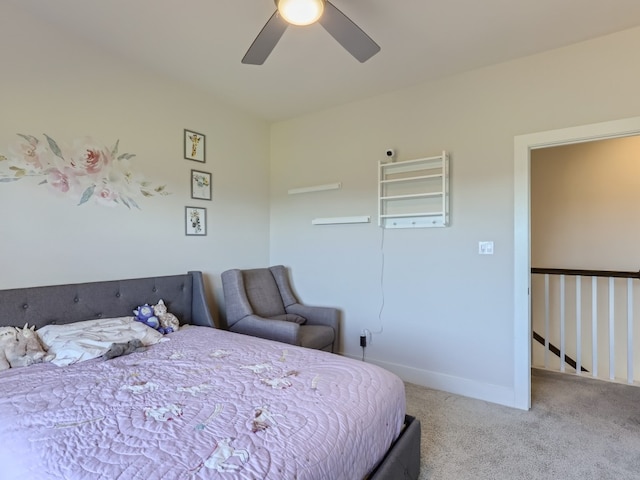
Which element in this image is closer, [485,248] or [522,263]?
[522,263]

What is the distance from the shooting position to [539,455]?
2021 millimetres

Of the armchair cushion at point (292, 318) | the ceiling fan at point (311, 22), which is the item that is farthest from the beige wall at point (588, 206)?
the ceiling fan at point (311, 22)

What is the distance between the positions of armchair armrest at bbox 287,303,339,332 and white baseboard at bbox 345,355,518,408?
24.2 inches

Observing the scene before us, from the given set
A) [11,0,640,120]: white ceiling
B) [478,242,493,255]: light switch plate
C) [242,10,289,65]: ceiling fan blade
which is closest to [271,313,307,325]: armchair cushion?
[478,242,493,255]: light switch plate

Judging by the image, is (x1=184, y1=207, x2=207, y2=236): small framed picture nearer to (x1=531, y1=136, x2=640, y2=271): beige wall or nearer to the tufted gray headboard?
the tufted gray headboard

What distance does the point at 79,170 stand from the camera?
2.40 m

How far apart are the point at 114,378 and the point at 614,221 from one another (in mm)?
4712

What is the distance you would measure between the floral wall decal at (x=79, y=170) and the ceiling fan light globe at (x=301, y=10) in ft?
5.68

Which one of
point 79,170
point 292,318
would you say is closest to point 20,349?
point 79,170

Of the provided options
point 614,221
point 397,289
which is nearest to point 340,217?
point 397,289

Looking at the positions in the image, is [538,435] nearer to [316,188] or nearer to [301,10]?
[316,188]

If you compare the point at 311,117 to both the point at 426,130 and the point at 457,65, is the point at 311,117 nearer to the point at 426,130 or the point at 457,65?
the point at 426,130

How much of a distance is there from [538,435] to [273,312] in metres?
2.36

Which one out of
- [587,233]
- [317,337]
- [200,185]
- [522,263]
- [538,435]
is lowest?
[538,435]
